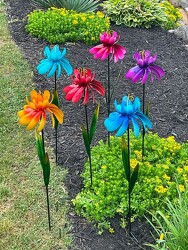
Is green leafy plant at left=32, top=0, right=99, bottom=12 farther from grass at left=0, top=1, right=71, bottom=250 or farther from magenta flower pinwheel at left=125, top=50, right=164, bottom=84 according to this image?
magenta flower pinwheel at left=125, top=50, right=164, bottom=84

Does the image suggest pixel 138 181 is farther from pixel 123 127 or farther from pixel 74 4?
pixel 74 4

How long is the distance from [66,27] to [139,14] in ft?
3.97

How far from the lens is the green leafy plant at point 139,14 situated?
6996 millimetres

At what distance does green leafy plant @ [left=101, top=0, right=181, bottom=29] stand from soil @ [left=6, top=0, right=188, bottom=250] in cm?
12

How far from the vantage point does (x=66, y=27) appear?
6398 mm

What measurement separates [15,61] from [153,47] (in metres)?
1.84

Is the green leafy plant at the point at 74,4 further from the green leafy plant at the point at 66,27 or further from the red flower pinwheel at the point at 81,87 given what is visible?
the red flower pinwheel at the point at 81,87

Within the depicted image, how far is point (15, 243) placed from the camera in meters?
3.53

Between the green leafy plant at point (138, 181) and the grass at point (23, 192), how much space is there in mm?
233

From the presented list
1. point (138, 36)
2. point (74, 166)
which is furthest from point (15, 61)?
point (74, 166)

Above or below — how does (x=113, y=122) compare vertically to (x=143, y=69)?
below

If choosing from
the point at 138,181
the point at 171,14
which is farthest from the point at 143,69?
the point at 171,14

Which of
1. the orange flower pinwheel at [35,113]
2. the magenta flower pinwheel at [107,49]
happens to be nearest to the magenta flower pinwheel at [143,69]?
the magenta flower pinwheel at [107,49]

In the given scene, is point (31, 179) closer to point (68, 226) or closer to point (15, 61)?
point (68, 226)
